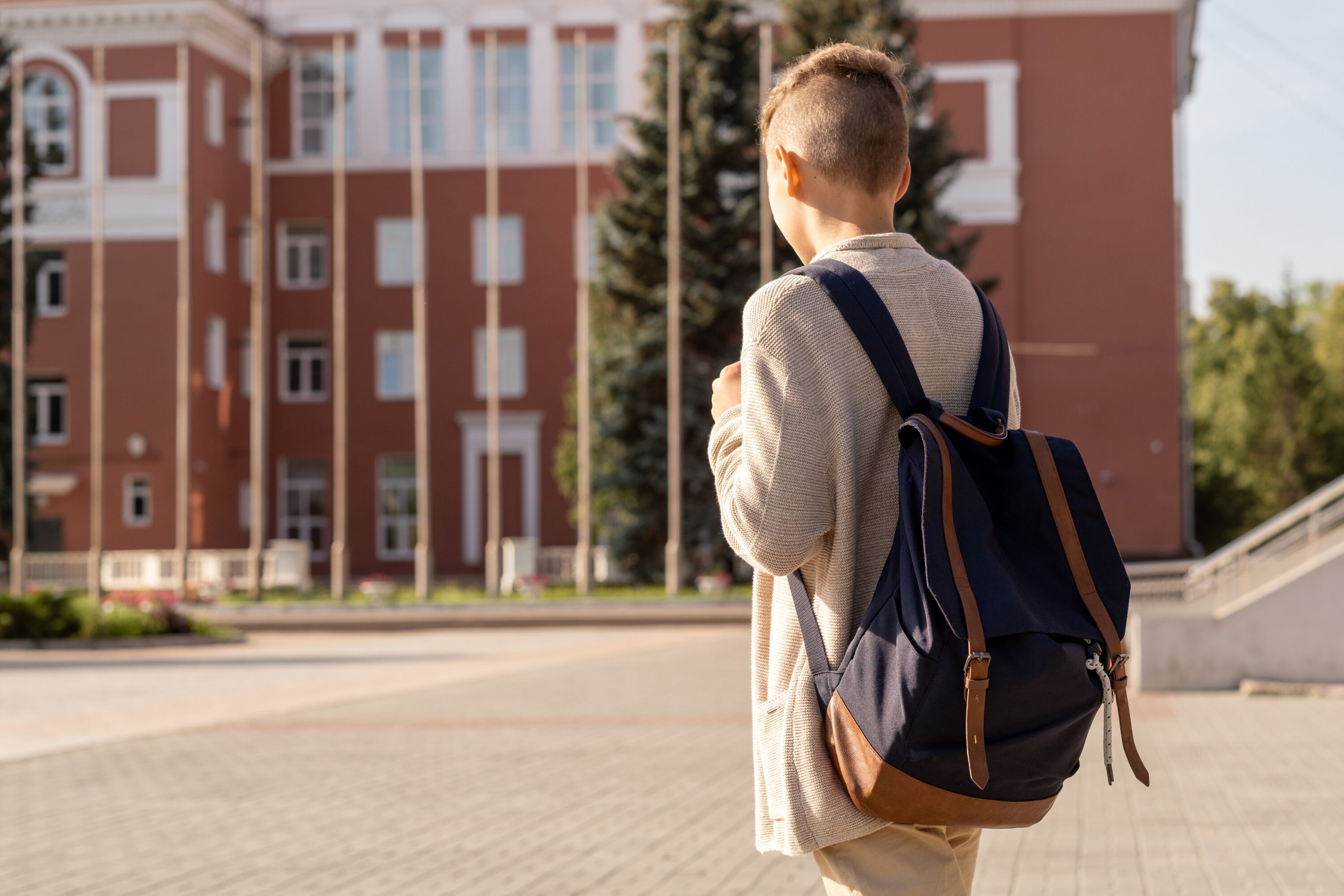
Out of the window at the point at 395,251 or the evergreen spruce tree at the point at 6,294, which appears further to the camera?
the window at the point at 395,251

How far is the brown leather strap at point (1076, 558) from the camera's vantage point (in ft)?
7.84

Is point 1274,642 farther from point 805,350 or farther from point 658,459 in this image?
point 658,459

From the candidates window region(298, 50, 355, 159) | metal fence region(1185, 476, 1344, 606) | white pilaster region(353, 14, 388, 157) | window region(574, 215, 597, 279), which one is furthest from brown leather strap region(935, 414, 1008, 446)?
window region(298, 50, 355, 159)

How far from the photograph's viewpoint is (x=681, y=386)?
123 ft

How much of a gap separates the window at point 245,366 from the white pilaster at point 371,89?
620cm

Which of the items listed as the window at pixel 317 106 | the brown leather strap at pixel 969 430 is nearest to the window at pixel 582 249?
the window at pixel 317 106

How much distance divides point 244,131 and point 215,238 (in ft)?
10.9

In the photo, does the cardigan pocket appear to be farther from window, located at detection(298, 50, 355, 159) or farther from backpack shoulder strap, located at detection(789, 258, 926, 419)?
window, located at detection(298, 50, 355, 159)

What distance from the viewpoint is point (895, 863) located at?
2.51 metres

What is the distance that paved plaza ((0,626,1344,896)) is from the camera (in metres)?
6.95

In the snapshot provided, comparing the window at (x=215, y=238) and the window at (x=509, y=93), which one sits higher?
the window at (x=509, y=93)

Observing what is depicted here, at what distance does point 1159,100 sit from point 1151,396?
25.8 feet

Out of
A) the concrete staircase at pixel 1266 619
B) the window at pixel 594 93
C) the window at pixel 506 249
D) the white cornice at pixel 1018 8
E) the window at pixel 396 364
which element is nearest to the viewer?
the concrete staircase at pixel 1266 619

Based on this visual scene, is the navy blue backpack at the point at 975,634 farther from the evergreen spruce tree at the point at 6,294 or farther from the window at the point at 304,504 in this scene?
the window at the point at 304,504
